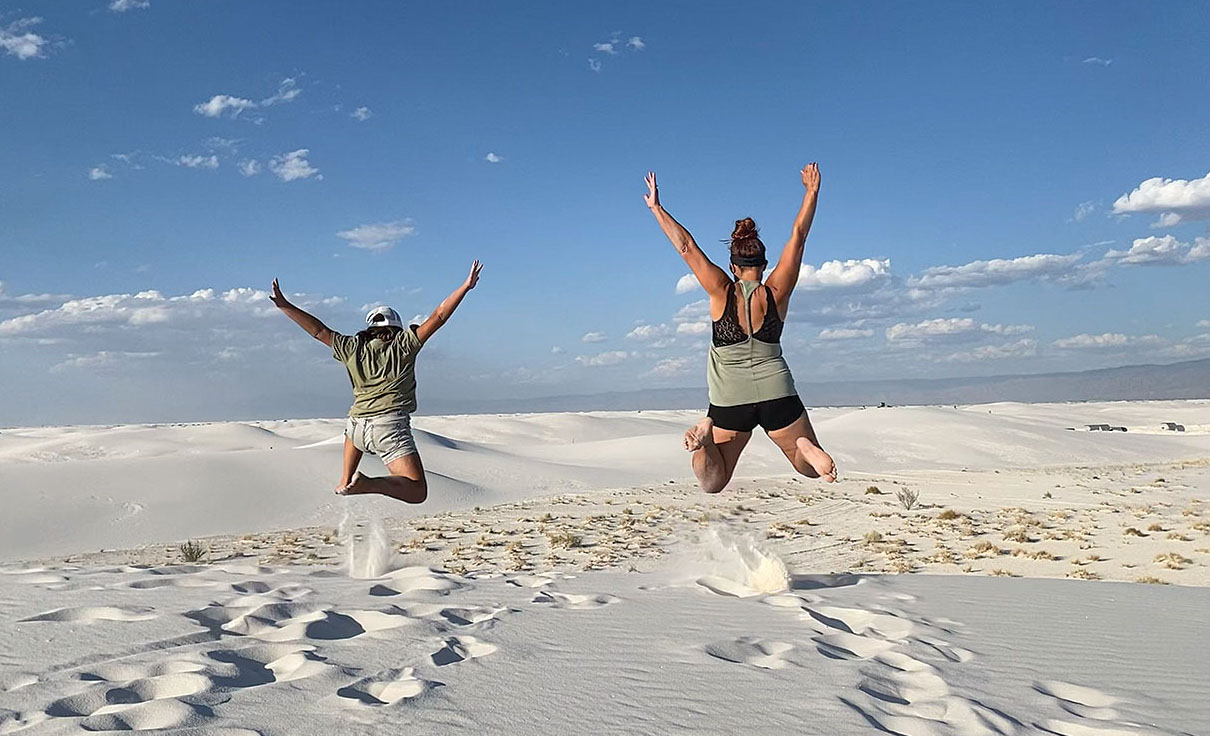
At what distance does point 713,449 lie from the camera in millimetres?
5598

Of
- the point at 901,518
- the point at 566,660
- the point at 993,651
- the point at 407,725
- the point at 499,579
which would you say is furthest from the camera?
the point at 901,518

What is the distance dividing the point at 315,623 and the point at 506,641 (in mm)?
1282

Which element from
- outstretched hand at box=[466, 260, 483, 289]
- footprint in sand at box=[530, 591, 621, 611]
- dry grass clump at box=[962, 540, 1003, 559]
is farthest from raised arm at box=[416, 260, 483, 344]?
dry grass clump at box=[962, 540, 1003, 559]

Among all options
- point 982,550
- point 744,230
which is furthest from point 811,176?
point 982,550

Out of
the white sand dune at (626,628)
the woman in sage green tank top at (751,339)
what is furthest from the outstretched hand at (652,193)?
the white sand dune at (626,628)

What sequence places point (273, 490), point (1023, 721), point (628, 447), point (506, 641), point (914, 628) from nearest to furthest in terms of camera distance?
1. point (1023, 721)
2. point (506, 641)
3. point (914, 628)
4. point (273, 490)
5. point (628, 447)

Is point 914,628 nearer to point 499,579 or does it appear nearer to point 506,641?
point 506,641

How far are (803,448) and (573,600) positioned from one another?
2655 millimetres

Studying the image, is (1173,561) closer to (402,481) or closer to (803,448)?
(803,448)

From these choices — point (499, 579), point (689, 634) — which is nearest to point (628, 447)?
point (499, 579)

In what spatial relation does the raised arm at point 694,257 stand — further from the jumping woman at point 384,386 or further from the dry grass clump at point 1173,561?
the dry grass clump at point 1173,561

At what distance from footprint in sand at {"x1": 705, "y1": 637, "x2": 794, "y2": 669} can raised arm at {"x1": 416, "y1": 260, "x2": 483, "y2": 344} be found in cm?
278

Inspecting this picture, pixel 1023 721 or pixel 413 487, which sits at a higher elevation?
pixel 413 487

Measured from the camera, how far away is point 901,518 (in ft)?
58.6
